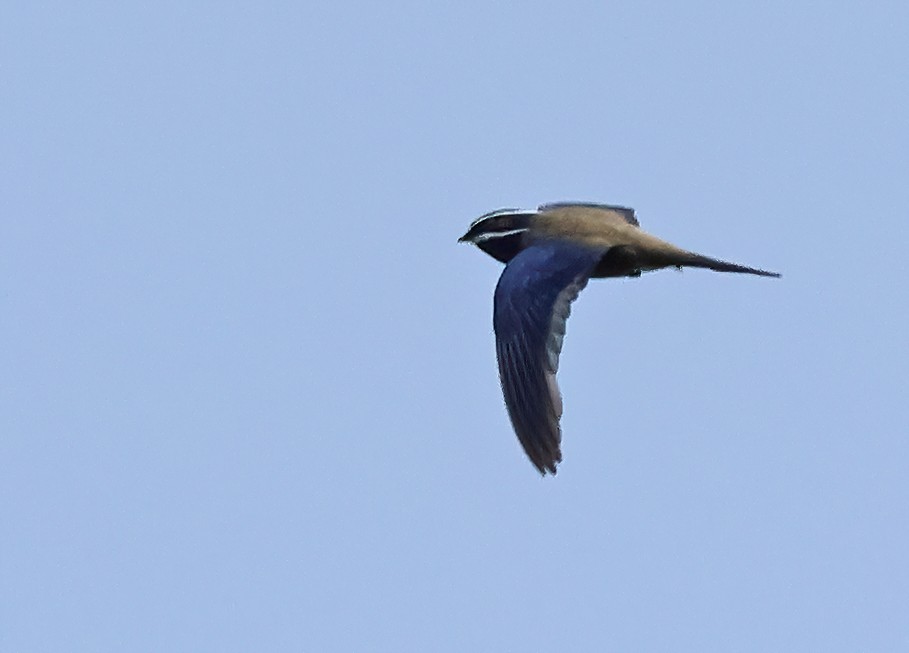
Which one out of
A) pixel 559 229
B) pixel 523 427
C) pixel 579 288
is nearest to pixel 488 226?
pixel 559 229

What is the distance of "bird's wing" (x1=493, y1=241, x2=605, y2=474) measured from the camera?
1748cm

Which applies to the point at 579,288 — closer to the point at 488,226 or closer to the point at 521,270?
the point at 521,270

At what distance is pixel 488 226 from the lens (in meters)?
20.9

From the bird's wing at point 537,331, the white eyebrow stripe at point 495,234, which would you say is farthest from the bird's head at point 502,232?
the bird's wing at point 537,331

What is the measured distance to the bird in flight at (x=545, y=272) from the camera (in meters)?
17.6

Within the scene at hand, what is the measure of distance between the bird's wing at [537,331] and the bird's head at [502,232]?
0.80 m

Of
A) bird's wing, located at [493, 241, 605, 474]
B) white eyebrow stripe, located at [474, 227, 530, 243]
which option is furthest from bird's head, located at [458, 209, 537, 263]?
bird's wing, located at [493, 241, 605, 474]

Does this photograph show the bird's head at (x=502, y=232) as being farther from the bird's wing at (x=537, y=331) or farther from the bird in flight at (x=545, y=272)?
the bird's wing at (x=537, y=331)

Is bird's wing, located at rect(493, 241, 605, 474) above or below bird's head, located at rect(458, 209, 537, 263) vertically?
below

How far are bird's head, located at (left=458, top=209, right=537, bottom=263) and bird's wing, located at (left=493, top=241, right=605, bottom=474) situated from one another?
80 centimetres

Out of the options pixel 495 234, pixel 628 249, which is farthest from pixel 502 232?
pixel 628 249

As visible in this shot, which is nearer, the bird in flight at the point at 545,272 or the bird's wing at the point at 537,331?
the bird's wing at the point at 537,331

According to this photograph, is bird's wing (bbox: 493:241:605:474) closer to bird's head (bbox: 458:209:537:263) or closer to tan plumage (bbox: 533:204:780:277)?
tan plumage (bbox: 533:204:780:277)

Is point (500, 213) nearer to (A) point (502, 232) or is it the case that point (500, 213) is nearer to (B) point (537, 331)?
(A) point (502, 232)
